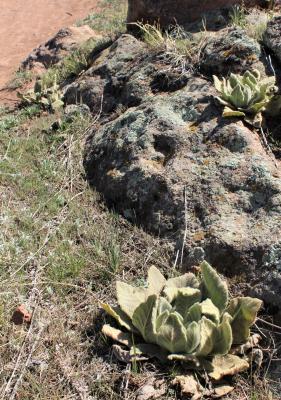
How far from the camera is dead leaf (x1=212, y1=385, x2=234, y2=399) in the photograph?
8.55 ft

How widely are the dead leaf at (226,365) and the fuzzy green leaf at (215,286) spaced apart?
0.27m

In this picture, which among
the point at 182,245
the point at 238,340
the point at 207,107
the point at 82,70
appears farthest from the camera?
the point at 82,70

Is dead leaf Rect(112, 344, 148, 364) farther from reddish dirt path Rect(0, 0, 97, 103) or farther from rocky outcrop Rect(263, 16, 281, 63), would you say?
reddish dirt path Rect(0, 0, 97, 103)

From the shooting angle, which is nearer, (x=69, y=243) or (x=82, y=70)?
(x=69, y=243)

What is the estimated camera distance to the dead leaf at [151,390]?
2604mm

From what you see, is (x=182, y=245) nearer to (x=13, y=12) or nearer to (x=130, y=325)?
(x=130, y=325)

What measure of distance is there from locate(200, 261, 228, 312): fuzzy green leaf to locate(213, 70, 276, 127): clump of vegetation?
140 centimetres

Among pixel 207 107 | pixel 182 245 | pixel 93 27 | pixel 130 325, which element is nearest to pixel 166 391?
pixel 130 325

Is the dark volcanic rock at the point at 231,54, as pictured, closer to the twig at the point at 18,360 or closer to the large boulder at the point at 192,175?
the large boulder at the point at 192,175

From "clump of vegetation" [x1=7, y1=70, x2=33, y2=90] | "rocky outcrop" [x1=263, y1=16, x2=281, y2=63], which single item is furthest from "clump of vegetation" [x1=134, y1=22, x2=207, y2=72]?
"clump of vegetation" [x1=7, y1=70, x2=33, y2=90]

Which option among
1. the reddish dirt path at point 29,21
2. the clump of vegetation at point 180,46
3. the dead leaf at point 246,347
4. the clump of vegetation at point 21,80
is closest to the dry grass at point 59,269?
the dead leaf at point 246,347

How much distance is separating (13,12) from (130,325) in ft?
48.0

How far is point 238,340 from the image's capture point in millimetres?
2809

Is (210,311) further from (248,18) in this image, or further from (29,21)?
(29,21)
